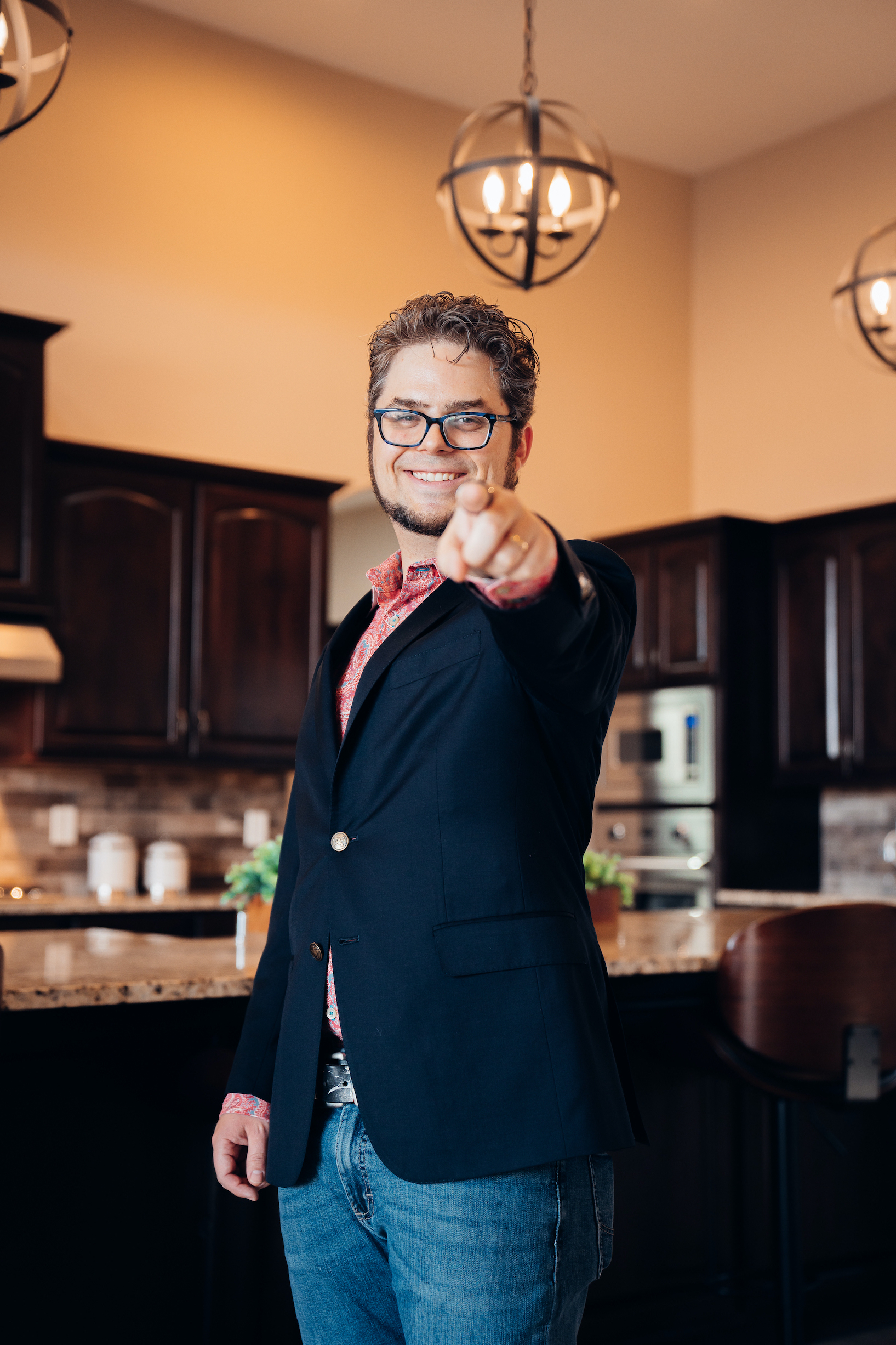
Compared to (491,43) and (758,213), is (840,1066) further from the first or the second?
(758,213)

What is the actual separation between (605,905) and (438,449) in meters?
1.45

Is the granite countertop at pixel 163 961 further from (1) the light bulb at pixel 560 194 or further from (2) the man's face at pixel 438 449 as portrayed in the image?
(1) the light bulb at pixel 560 194

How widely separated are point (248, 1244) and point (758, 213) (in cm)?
541

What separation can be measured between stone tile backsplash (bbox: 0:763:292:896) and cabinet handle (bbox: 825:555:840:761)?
6.75 ft

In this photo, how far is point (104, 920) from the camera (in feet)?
13.7

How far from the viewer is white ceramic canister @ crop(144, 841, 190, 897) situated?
15.2 feet

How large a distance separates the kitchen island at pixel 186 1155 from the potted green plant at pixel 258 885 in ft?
0.13

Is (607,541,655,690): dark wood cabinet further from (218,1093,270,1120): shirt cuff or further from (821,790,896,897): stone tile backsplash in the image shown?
(218,1093,270,1120): shirt cuff

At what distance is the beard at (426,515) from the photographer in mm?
1220

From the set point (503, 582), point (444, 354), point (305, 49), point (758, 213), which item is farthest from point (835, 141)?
point (503, 582)


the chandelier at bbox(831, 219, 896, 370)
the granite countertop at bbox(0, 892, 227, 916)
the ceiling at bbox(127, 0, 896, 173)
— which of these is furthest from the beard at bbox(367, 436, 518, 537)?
the ceiling at bbox(127, 0, 896, 173)

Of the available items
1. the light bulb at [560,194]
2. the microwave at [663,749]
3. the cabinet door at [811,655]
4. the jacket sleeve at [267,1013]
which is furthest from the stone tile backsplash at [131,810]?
the jacket sleeve at [267,1013]

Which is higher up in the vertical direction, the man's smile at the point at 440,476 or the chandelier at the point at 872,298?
the chandelier at the point at 872,298

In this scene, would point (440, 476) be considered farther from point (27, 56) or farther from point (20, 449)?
point (20, 449)
